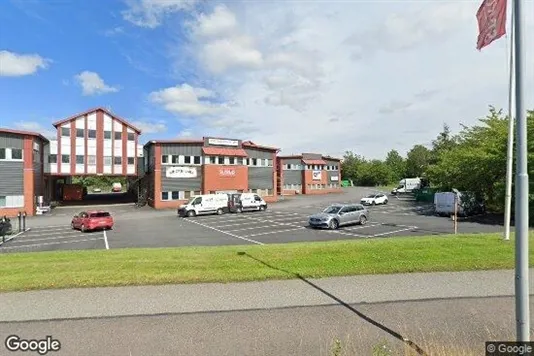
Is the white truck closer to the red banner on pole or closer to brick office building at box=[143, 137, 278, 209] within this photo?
brick office building at box=[143, 137, 278, 209]

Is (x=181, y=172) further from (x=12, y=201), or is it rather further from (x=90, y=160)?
(x=12, y=201)

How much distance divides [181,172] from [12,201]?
17380 mm

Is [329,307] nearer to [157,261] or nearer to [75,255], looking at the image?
[157,261]

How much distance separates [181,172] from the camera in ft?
151

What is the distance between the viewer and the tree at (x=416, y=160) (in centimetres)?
9312

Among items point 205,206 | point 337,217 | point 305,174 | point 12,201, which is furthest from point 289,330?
point 305,174

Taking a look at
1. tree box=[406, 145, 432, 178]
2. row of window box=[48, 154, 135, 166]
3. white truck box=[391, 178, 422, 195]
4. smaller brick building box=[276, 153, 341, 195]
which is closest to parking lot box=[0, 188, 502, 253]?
row of window box=[48, 154, 135, 166]

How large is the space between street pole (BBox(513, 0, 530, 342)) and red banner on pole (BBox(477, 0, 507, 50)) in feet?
13.5

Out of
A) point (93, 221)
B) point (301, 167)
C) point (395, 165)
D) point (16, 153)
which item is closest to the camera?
point (93, 221)

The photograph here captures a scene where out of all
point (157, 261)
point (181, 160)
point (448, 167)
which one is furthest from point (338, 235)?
point (181, 160)

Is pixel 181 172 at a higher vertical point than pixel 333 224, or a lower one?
higher

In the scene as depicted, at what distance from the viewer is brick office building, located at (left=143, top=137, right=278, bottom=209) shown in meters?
44.8

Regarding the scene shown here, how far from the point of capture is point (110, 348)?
17.9 feet

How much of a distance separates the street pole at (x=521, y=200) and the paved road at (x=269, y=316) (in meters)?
1.50
